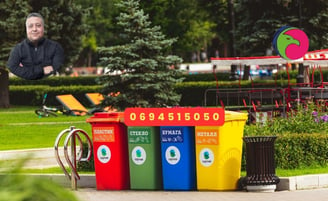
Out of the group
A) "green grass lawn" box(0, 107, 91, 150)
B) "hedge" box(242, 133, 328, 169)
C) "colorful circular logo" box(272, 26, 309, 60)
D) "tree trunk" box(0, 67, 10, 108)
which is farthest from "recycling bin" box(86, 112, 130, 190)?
"tree trunk" box(0, 67, 10, 108)

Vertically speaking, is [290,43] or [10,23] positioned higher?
[10,23]

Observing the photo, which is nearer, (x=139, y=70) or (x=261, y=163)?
(x=261, y=163)

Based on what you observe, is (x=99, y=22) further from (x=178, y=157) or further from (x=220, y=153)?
(x=220, y=153)

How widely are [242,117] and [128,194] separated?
6.63 ft

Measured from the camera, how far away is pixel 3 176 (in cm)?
284

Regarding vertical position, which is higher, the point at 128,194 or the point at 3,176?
the point at 3,176

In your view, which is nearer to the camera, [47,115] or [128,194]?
[128,194]

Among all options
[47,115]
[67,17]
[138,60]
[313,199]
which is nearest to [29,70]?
[47,115]

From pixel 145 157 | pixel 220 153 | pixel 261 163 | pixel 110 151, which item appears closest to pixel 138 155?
pixel 145 157

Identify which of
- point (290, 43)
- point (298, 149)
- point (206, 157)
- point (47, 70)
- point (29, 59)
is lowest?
point (298, 149)

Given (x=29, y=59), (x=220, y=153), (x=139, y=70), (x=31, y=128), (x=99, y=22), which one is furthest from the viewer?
(x=99, y=22)

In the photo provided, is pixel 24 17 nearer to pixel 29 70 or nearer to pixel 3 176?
pixel 29 70

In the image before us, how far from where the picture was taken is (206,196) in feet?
39.3

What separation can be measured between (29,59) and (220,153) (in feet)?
73.3
